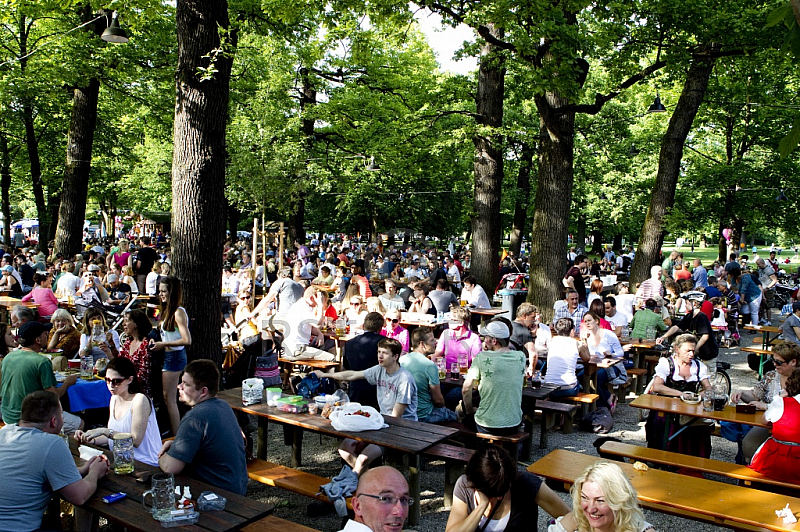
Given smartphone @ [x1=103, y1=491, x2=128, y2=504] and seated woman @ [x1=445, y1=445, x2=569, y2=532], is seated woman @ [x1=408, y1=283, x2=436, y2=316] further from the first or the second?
smartphone @ [x1=103, y1=491, x2=128, y2=504]

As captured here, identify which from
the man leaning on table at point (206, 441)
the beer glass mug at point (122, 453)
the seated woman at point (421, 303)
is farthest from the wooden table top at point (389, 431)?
Answer: the seated woman at point (421, 303)

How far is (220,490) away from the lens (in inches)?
155

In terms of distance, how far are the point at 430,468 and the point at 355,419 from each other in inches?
69.1

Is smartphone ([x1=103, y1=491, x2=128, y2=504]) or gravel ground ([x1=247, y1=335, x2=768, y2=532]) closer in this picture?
smartphone ([x1=103, y1=491, x2=128, y2=504])

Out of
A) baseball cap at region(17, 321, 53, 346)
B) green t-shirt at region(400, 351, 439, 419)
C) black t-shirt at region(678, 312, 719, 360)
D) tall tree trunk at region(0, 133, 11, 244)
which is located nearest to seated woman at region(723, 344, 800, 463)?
black t-shirt at region(678, 312, 719, 360)

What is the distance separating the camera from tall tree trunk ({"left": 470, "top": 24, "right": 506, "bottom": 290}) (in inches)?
584

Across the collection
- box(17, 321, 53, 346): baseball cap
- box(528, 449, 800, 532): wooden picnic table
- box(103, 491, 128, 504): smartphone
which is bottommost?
box(528, 449, 800, 532): wooden picnic table

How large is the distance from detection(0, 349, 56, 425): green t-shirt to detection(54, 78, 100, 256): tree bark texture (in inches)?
528

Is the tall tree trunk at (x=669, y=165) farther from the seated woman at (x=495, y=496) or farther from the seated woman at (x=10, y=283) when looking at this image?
the seated woman at (x=10, y=283)

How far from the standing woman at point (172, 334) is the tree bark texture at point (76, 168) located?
41.7ft

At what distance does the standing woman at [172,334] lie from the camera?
265 inches

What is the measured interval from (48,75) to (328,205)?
30.9 metres

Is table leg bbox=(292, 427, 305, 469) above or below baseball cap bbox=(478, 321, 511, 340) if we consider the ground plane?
below

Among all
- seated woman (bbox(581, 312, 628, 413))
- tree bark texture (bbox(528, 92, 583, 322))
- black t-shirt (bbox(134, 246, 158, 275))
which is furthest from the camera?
black t-shirt (bbox(134, 246, 158, 275))
